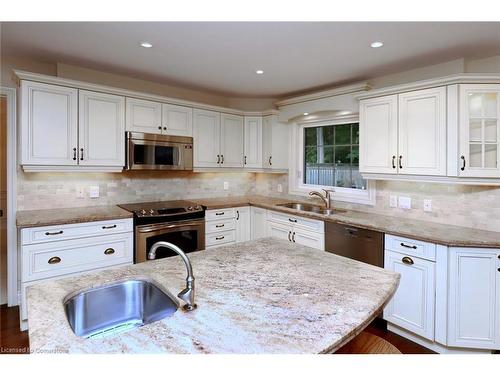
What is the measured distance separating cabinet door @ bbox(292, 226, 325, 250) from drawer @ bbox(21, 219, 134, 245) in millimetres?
1716

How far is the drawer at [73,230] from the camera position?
239 cm

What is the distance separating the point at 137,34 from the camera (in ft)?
7.29

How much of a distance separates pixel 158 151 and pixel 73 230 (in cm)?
119

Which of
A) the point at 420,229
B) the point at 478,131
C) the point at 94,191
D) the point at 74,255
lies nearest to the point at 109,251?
the point at 74,255

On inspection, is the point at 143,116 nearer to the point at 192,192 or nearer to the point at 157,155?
the point at 157,155

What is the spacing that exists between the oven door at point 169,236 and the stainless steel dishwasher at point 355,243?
4.63ft

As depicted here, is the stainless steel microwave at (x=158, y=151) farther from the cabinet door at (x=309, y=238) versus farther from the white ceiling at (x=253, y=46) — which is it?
the cabinet door at (x=309, y=238)

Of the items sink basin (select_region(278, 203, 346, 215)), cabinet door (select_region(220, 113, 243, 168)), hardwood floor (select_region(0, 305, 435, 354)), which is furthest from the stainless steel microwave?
hardwood floor (select_region(0, 305, 435, 354))

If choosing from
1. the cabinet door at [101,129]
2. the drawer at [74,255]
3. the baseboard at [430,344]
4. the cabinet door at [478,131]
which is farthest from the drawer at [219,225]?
the cabinet door at [478,131]

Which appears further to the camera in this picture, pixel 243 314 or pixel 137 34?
→ pixel 137 34

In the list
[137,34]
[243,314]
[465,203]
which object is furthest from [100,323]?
[465,203]

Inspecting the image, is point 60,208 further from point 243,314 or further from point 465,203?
point 465,203

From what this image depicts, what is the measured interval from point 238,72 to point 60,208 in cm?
231

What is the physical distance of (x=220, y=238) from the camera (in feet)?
11.8
